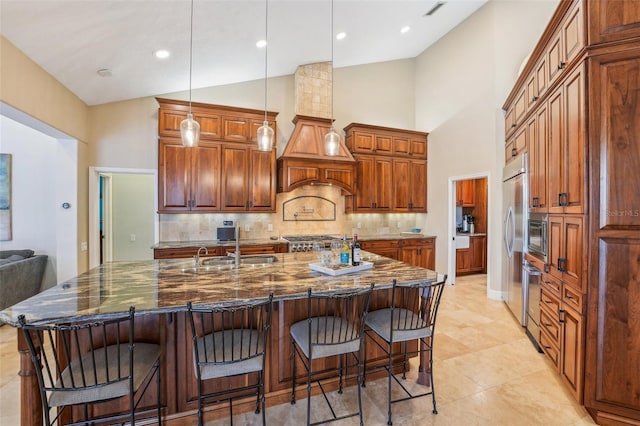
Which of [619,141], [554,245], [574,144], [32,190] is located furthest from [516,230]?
[32,190]

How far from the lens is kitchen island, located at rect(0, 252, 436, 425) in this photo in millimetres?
1555

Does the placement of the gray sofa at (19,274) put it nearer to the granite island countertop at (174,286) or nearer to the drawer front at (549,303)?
the granite island countertop at (174,286)

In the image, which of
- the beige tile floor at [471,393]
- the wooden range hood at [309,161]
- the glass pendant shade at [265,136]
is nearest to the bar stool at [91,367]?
the beige tile floor at [471,393]

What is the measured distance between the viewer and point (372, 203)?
225 inches

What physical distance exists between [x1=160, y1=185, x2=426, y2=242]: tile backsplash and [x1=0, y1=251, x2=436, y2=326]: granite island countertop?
2116 mm

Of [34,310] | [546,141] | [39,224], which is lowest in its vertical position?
[34,310]

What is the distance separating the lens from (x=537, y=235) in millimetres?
3047

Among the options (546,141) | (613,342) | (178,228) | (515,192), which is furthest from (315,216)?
(613,342)

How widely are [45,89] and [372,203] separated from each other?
4.81m

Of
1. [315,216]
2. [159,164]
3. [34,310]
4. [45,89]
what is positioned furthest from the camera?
[315,216]

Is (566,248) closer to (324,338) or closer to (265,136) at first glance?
(324,338)

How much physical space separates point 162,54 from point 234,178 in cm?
185

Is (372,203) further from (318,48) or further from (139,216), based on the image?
(139,216)

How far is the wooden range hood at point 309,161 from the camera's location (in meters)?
4.94
